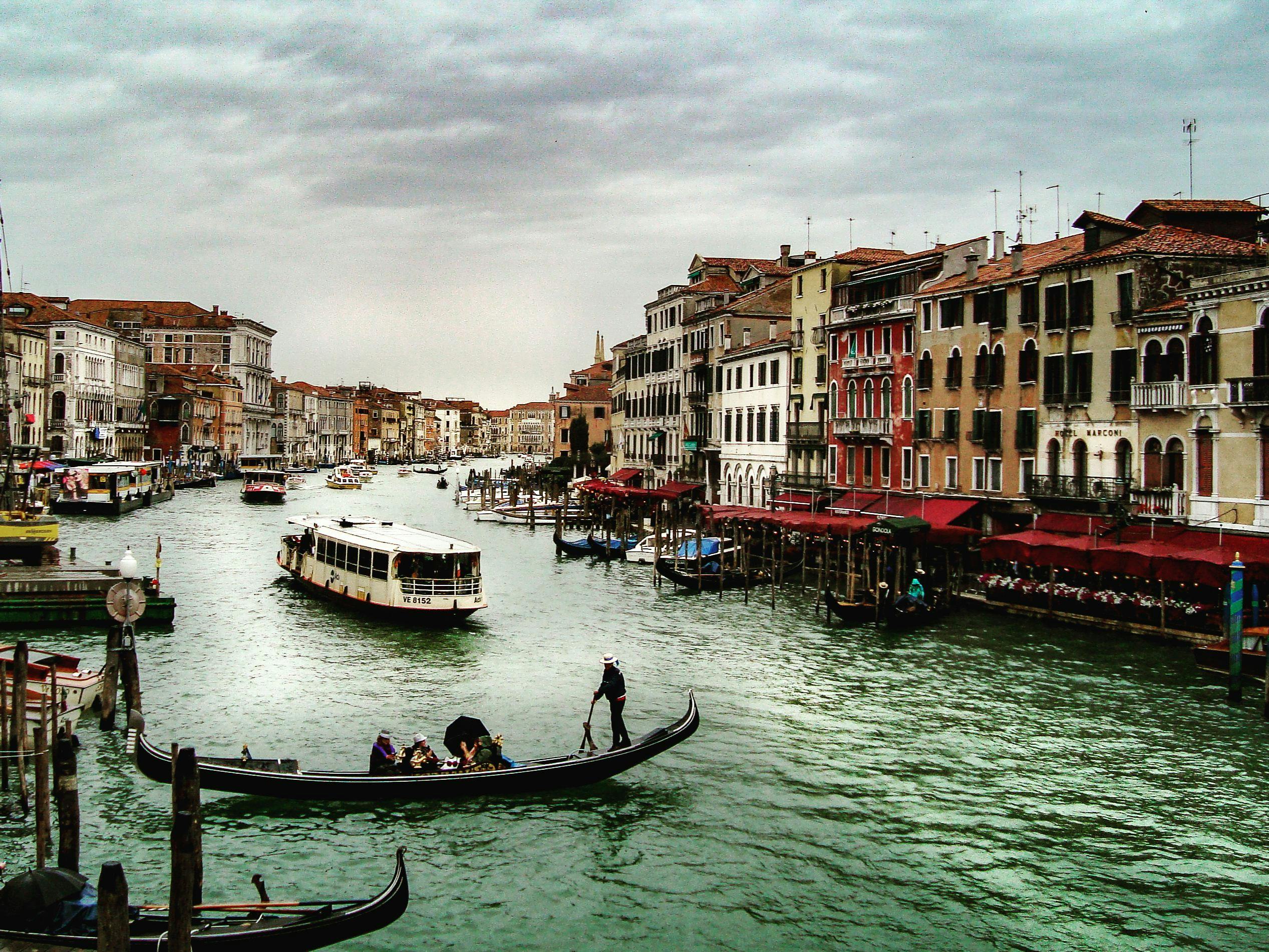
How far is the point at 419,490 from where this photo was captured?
99.8 meters

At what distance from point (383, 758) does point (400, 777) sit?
402mm

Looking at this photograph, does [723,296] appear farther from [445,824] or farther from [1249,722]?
[445,824]

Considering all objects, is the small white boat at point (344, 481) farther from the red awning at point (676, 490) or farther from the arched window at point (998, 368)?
the arched window at point (998, 368)

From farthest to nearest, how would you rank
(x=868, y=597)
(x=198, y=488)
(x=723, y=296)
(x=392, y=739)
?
(x=198, y=488) < (x=723, y=296) < (x=868, y=597) < (x=392, y=739)

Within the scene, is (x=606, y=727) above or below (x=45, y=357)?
below

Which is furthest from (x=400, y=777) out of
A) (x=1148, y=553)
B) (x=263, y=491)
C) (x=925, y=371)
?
(x=263, y=491)

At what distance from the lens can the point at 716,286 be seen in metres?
56.9

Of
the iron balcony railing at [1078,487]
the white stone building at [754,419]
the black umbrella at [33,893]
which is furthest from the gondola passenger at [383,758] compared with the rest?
the white stone building at [754,419]

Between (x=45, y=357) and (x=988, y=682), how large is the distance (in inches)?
Answer: 2598

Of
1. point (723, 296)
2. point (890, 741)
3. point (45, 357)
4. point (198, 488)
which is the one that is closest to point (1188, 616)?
point (890, 741)

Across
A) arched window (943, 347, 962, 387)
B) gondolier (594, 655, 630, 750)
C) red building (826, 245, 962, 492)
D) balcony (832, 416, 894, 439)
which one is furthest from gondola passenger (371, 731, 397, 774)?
balcony (832, 416, 894, 439)

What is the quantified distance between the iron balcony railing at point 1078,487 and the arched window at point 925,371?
577 centimetres

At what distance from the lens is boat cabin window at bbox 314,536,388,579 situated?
2666 cm

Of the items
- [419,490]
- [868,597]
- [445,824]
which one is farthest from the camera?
[419,490]
